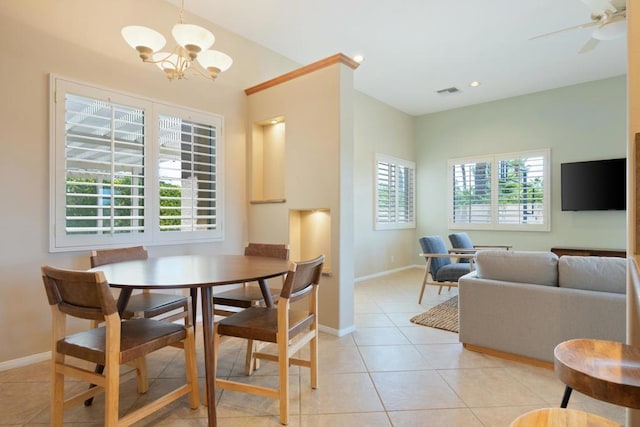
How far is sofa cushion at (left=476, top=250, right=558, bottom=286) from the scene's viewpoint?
250 cm

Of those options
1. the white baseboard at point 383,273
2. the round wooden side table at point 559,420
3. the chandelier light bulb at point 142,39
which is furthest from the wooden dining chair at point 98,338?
the white baseboard at point 383,273

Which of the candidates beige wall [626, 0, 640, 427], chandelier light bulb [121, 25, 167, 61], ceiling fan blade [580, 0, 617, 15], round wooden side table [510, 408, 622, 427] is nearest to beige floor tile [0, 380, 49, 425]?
chandelier light bulb [121, 25, 167, 61]

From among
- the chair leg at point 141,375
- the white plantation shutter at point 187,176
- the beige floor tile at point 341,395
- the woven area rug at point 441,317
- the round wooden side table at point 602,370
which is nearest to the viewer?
the round wooden side table at point 602,370

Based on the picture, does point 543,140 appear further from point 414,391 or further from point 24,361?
point 24,361

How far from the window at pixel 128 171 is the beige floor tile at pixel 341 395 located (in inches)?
79.8

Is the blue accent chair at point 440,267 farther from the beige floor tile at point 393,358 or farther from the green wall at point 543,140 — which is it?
the green wall at point 543,140

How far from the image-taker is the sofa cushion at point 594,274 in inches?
88.5

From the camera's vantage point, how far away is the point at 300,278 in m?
1.86

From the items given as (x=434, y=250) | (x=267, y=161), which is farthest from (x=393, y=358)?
(x=267, y=161)

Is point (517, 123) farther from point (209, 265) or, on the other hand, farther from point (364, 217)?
point (209, 265)

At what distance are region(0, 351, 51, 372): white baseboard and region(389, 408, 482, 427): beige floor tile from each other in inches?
103

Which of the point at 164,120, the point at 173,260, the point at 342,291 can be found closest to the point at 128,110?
the point at 164,120

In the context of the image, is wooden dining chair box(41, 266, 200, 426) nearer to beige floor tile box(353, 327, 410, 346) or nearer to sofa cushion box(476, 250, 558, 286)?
beige floor tile box(353, 327, 410, 346)

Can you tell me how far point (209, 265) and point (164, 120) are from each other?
1.86 metres
